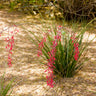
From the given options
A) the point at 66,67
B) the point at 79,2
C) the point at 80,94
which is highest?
the point at 79,2

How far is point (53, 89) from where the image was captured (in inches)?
92.3

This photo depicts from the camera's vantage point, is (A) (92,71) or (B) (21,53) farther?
(B) (21,53)

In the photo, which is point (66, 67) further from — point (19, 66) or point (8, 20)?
point (8, 20)

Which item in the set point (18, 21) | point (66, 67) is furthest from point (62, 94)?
point (18, 21)

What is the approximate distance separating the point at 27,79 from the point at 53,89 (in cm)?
46

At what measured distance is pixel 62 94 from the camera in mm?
2258

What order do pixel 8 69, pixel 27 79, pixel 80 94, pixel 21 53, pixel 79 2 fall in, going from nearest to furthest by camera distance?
pixel 80 94, pixel 27 79, pixel 8 69, pixel 21 53, pixel 79 2

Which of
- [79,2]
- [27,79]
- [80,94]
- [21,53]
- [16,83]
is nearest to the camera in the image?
[80,94]

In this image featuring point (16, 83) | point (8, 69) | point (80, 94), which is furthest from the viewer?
point (8, 69)

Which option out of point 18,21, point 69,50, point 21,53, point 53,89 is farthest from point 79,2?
point 53,89

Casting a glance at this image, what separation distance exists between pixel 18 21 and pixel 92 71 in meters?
2.81

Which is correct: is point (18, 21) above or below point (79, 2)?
below

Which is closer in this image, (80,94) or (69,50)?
(80,94)

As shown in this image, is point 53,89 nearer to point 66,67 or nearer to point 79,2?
point 66,67
